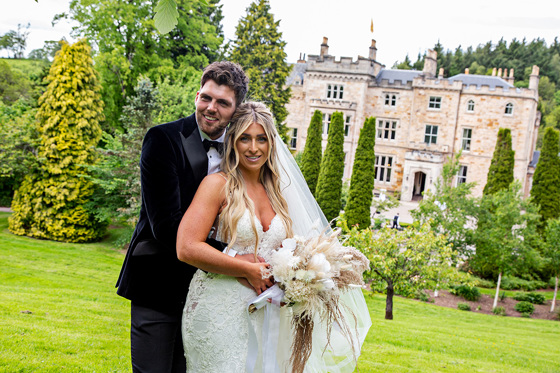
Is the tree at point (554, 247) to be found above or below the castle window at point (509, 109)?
below

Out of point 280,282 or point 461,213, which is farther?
point 461,213

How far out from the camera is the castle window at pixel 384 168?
36.0 meters

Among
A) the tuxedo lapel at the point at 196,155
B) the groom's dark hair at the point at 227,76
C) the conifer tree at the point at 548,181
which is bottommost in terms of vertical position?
the conifer tree at the point at 548,181

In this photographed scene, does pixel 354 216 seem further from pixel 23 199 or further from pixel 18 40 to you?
pixel 18 40

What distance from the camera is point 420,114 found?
1388 inches

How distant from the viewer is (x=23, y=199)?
1778 centimetres

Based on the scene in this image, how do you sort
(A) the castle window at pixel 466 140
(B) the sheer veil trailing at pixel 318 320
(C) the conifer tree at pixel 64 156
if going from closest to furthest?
(B) the sheer veil trailing at pixel 318 320, (C) the conifer tree at pixel 64 156, (A) the castle window at pixel 466 140

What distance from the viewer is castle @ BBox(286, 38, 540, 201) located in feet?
112

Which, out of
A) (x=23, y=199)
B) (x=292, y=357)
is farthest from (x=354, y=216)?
(x=292, y=357)

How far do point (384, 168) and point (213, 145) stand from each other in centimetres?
3439

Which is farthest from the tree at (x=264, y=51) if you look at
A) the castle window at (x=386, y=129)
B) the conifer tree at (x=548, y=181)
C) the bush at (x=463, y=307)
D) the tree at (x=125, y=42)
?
the bush at (x=463, y=307)

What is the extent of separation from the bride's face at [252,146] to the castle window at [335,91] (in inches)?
1339

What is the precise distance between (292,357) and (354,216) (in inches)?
A: 746

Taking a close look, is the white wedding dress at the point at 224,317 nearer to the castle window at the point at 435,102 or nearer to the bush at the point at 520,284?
the bush at the point at 520,284
